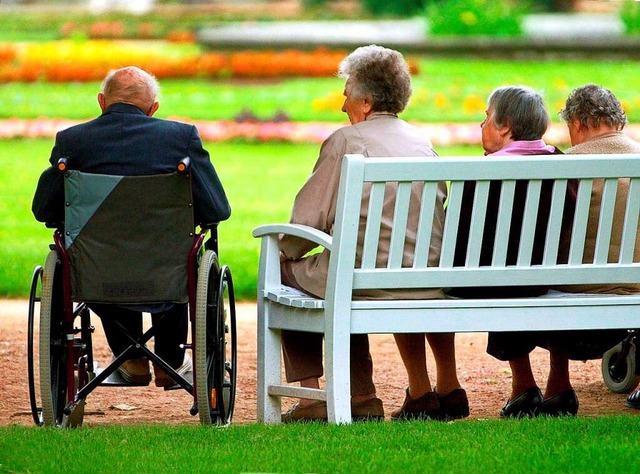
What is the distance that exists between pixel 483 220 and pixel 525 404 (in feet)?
2.82

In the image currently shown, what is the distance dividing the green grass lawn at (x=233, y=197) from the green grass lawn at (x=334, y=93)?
5.22 feet

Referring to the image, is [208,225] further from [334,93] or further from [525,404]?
[334,93]

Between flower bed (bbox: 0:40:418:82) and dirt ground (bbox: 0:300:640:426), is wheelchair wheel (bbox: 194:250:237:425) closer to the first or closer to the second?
dirt ground (bbox: 0:300:640:426)

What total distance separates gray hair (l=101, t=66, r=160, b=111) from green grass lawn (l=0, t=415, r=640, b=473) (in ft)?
3.84

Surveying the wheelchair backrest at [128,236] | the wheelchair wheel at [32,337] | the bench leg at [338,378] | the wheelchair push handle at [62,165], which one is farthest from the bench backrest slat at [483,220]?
the wheelchair wheel at [32,337]

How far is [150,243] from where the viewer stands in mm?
4570

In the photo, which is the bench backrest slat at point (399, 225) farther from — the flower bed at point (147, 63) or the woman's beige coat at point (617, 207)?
the flower bed at point (147, 63)

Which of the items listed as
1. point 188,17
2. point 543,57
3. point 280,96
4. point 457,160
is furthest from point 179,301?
point 188,17

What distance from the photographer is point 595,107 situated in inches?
195

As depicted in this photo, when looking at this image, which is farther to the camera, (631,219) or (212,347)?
(212,347)

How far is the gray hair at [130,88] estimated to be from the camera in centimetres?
482

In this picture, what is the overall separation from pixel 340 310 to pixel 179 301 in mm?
571

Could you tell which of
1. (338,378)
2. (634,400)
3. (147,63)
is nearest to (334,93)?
(147,63)

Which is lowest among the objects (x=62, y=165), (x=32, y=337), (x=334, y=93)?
(x=334, y=93)
